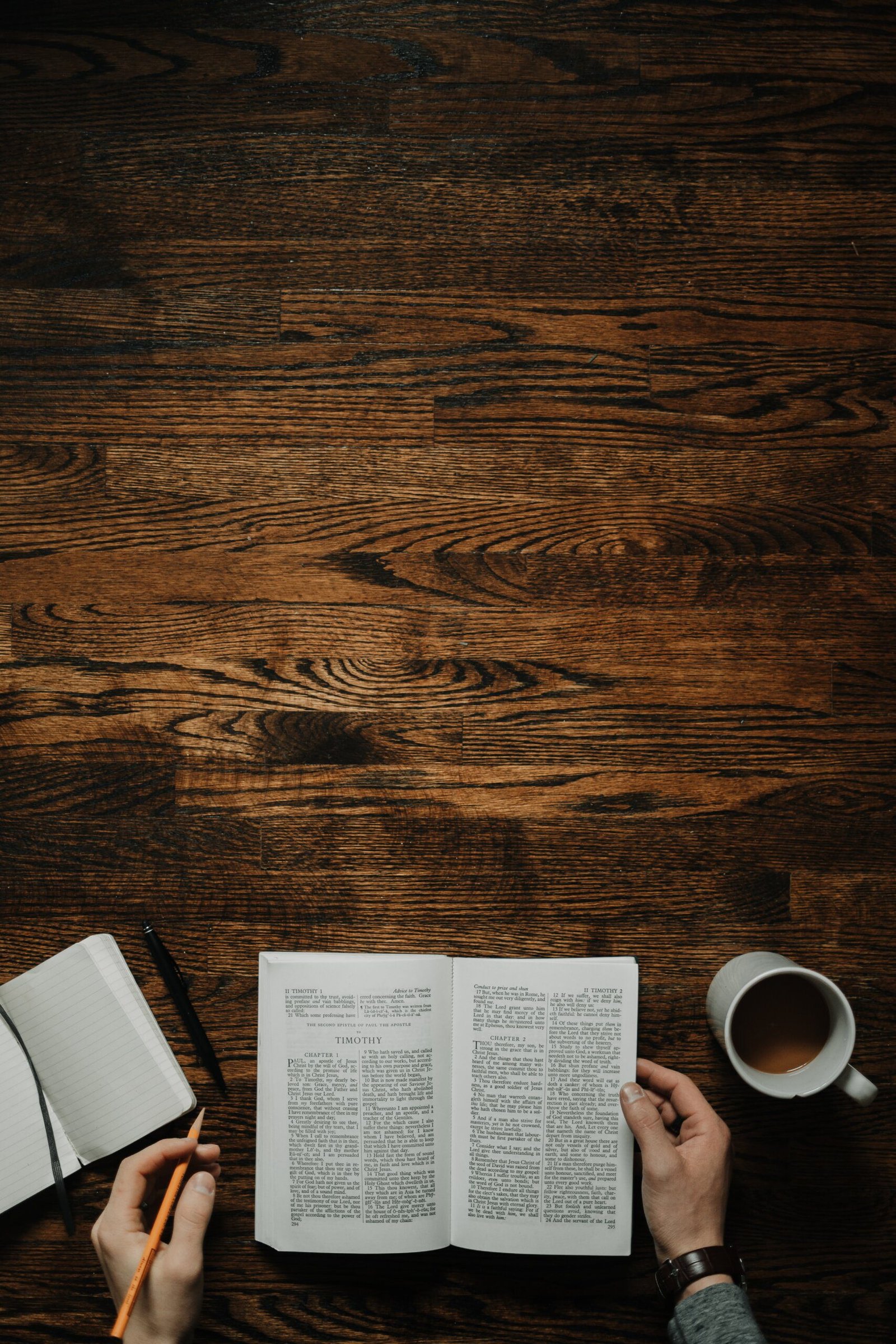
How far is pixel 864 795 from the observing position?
0.97 m

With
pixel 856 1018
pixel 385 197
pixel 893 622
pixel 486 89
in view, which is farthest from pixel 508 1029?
pixel 486 89

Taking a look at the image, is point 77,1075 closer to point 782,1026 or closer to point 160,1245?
point 160,1245

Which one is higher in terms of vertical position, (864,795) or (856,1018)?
(864,795)

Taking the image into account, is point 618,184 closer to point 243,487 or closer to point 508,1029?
point 243,487

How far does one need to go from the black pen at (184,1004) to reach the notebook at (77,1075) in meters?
0.03

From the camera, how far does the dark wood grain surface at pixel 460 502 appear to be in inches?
37.7

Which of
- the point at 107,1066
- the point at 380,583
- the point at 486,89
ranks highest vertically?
the point at 486,89

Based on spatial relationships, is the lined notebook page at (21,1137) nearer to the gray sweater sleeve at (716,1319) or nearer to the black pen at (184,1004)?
the black pen at (184,1004)

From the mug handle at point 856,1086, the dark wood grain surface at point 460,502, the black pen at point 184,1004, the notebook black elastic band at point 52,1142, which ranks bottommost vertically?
the notebook black elastic band at point 52,1142

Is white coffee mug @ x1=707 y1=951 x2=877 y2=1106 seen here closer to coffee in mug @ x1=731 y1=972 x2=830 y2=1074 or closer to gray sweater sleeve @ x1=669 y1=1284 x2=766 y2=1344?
coffee in mug @ x1=731 y1=972 x2=830 y2=1074

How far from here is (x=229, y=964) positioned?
3.12 ft

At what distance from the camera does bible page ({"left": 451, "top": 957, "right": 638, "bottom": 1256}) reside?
0.91 meters

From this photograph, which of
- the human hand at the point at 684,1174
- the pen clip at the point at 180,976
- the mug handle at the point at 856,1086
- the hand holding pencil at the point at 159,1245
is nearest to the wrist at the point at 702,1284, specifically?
the human hand at the point at 684,1174

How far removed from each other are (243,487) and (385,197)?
15.1 inches
